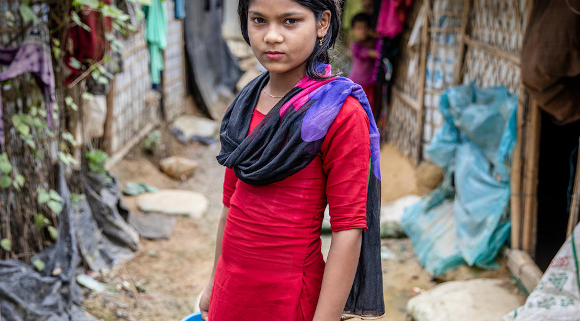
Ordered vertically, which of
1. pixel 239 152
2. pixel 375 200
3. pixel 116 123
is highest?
pixel 239 152

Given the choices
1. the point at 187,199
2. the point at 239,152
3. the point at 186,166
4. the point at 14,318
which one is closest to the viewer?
the point at 239,152

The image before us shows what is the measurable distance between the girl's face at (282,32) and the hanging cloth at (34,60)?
194 centimetres

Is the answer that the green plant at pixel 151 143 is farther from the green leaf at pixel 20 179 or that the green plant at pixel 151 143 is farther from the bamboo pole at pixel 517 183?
the bamboo pole at pixel 517 183

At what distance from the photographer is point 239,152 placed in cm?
143

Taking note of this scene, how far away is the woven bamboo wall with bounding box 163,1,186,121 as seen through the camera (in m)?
8.14

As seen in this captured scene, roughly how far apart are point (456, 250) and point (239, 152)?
3.11 meters

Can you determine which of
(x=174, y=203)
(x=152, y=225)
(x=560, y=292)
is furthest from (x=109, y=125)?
(x=560, y=292)

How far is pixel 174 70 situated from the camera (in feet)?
28.6

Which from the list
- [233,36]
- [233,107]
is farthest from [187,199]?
[233,36]

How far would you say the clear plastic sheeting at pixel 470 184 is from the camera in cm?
387

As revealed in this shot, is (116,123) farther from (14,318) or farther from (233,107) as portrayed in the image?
(233,107)

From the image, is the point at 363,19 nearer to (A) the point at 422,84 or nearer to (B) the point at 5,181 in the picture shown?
(A) the point at 422,84

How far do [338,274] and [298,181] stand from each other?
26 cm

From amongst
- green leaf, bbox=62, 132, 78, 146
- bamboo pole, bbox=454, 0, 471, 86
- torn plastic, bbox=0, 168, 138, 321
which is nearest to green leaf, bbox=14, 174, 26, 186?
torn plastic, bbox=0, 168, 138, 321
